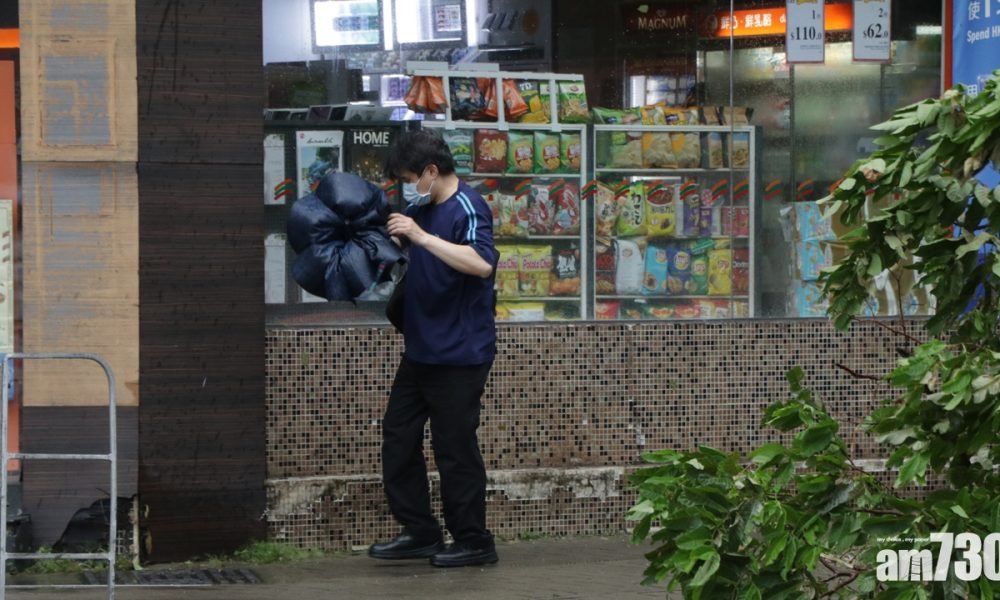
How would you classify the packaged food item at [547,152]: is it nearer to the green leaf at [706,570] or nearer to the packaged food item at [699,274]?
the packaged food item at [699,274]

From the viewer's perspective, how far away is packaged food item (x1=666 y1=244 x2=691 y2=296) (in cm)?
816

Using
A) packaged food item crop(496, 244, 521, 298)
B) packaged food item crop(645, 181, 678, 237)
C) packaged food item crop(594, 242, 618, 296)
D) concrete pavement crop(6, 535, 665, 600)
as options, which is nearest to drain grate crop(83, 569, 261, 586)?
concrete pavement crop(6, 535, 665, 600)

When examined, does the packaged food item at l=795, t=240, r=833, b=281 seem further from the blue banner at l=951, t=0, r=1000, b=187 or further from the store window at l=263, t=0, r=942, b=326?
the blue banner at l=951, t=0, r=1000, b=187

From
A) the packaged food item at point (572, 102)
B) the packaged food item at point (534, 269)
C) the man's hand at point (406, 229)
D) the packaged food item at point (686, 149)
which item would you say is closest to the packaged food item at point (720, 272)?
the packaged food item at point (686, 149)

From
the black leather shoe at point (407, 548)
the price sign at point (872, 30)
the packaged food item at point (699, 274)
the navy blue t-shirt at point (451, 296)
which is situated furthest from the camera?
the price sign at point (872, 30)

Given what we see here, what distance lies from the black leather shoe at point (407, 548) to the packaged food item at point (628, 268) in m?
1.86

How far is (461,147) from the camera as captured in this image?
25.8 feet

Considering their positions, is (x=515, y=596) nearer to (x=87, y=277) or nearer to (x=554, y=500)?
(x=554, y=500)

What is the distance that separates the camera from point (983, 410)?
3.74 m

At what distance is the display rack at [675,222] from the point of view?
26.5 ft

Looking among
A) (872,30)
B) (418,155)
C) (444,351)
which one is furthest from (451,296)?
(872,30)

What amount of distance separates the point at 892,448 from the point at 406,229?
274cm

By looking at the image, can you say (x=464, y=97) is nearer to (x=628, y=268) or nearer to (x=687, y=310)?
(x=628, y=268)

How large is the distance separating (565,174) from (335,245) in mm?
1849
